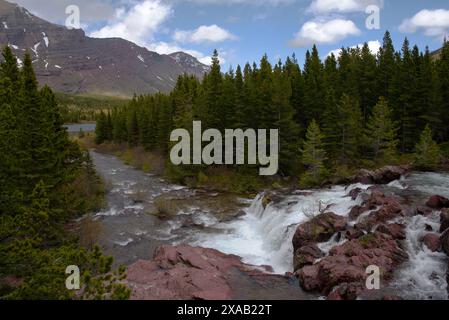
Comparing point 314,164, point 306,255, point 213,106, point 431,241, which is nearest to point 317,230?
point 306,255

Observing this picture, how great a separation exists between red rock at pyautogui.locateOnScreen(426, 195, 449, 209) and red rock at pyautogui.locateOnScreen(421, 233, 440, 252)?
4393mm

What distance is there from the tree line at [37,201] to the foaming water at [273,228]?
910 centimetres

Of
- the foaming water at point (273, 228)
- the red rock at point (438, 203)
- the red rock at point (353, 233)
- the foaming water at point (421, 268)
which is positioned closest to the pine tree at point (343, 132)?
the foaming water at point (273, 228)

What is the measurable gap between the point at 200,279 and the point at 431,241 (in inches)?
456

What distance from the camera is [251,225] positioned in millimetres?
29469

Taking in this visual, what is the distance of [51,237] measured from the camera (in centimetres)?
2348

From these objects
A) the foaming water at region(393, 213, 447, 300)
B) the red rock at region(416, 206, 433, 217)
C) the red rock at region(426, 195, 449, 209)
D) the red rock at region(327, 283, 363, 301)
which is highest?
the red rock at region(426, 195, 449, 209)

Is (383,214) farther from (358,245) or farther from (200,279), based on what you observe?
(200,279)

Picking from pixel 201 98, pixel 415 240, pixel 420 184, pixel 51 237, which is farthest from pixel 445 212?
pixel 201 98

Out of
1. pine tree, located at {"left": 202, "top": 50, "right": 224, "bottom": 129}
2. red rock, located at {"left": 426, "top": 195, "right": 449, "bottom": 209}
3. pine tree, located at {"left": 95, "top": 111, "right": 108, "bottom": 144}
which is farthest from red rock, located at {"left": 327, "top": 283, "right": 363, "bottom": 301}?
pine tree, located at {"left": 95, "top": 111, "right": 108, "bottom": 144}

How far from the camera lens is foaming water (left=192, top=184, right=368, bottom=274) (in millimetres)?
22703

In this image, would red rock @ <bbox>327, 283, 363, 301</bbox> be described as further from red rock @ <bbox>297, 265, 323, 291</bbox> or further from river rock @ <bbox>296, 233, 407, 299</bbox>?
red rock @ <bbox>297, 265, 323, 291</bbox>

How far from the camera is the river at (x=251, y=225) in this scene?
16647 mm
